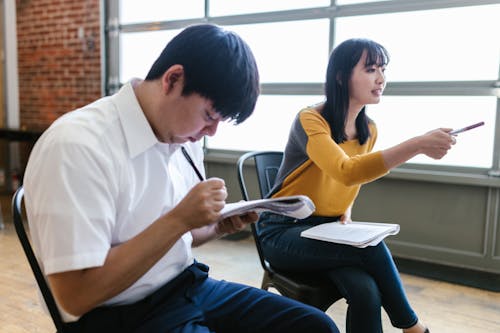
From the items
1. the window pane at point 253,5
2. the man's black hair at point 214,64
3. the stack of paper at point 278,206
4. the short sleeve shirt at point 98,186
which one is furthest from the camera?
the window pane at point 253,5

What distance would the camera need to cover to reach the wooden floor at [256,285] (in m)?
2.10

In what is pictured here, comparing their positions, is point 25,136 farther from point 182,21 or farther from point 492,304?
point 492,304

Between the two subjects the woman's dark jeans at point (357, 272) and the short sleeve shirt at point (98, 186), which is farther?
the woman's dark jeans at point (357, 272)

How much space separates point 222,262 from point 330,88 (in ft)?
5.50

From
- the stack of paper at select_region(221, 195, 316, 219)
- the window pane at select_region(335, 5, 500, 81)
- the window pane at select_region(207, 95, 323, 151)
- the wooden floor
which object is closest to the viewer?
the stack of paper at select_region(221, 195, 316, 219)

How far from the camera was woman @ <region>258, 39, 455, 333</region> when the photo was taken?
1.32 meters

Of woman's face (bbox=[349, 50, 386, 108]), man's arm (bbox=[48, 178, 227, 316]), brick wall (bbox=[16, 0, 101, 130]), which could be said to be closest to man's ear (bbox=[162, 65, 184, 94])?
man's arm (bbox=[48, 178, 227, 316])

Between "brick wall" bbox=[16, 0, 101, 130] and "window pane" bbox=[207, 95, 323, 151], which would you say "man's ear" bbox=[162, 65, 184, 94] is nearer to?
"window pane" bbox=[207, 95, 323, 151]

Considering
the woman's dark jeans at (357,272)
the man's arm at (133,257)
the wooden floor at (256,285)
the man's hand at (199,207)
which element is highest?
the man's hand at (199,207)

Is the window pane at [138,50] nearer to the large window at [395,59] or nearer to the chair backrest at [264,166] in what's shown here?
the large window at [395,59]

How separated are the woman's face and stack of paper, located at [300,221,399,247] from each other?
0.47 meters

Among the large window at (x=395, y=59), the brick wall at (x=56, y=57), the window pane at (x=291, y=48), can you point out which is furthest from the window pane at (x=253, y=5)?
the brick wall at (x=56, y=57)

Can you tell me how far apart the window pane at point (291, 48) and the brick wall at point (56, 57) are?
1.81 metres

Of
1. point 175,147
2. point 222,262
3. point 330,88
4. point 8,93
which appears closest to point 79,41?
point 8,93
